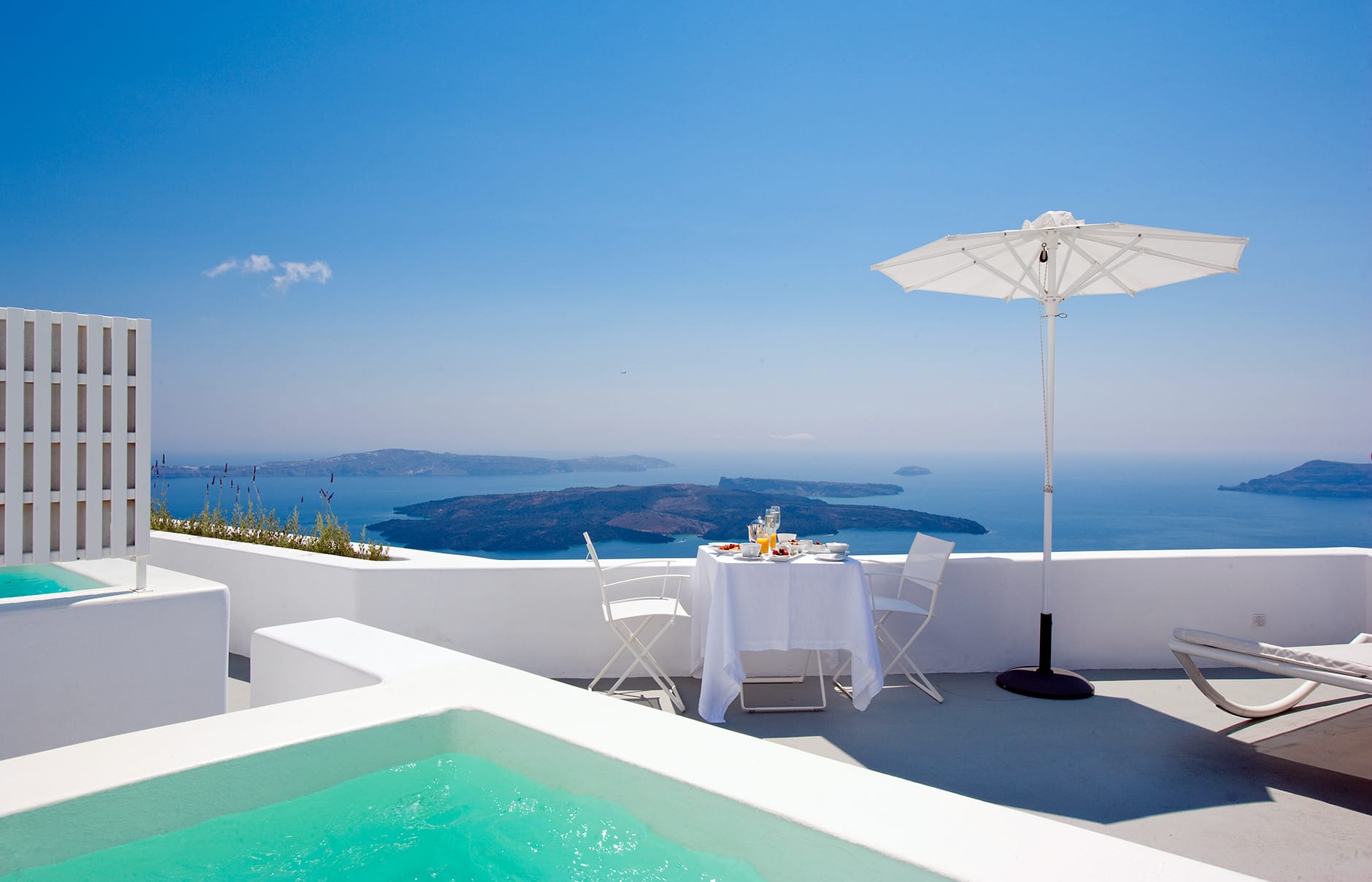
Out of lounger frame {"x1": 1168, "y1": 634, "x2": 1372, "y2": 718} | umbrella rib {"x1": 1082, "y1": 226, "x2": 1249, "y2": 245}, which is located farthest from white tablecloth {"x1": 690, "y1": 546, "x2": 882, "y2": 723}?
umbrella rib {"x1": 1082, "y1": 226, "x2": 1249, "y2": 245}

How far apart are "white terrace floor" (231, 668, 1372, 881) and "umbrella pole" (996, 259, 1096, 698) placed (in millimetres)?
137

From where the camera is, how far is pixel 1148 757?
3.42 metres

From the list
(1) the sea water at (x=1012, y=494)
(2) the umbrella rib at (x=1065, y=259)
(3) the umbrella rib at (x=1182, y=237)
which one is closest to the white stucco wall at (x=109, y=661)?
(1) the sea water at (x=1012, y=494)

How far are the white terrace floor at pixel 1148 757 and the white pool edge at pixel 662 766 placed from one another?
162 centimetres

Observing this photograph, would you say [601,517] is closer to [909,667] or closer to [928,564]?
[909,667]

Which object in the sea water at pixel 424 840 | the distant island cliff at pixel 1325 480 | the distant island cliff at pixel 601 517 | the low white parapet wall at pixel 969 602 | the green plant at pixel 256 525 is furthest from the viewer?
the distant island cliff at pixel 601 517

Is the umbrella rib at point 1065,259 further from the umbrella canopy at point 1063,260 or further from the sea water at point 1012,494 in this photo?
the sea water at point 1012,494

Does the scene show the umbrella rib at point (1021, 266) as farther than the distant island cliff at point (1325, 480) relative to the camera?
No

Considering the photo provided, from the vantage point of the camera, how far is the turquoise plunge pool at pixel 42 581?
3.58 m

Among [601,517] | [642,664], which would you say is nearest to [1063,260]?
[642,664]

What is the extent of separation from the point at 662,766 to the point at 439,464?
51.9ft

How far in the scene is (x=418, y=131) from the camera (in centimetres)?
1100

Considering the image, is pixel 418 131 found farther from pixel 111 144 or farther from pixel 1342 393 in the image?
pixel 1342 393

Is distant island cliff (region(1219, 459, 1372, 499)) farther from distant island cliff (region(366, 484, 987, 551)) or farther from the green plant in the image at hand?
the green plant
